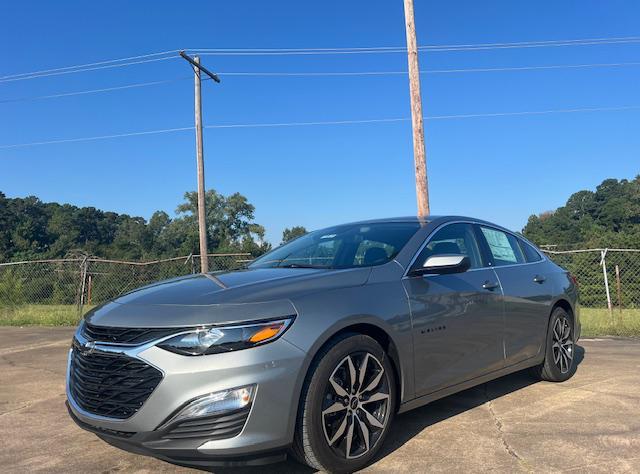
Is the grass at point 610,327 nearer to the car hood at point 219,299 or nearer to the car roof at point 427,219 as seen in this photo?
the car roof at point 427,219

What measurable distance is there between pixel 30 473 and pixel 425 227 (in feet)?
10.6

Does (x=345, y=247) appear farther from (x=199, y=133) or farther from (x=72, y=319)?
(x=199, y=133)

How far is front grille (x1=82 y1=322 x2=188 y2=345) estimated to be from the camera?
9.27 feet

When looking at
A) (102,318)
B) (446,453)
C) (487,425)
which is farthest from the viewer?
(487,425)

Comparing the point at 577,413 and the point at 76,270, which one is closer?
the point at 577,413

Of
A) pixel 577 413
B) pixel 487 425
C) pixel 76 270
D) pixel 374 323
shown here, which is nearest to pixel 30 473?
pixel 374 323

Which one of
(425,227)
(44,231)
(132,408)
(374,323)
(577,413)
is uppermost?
(44,231)

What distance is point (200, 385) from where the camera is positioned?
8.84 ft

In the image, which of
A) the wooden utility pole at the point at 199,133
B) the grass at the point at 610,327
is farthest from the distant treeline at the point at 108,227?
the grass at the point at 610,327

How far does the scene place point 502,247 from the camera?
493cm

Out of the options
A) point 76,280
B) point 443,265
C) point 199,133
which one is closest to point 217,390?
point 443,265

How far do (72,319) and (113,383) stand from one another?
375 inches

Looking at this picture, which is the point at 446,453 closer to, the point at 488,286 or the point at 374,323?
the point at 374,323

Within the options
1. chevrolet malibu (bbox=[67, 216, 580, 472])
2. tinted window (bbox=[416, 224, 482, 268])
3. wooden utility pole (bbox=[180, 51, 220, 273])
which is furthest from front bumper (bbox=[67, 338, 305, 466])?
wooden utility pole (bbox=[180, 51, 220, 273])
